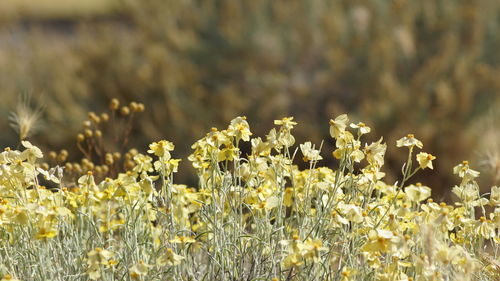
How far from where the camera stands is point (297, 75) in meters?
6.13

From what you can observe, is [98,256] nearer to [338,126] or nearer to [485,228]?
[338,126]

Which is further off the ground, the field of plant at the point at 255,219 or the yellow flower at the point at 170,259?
the field of plant at the point at 255,219

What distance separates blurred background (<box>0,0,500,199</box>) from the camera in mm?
5609

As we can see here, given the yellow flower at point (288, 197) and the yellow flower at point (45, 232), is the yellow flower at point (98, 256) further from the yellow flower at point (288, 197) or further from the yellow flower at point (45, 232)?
the yellow flower at point (288, 197)

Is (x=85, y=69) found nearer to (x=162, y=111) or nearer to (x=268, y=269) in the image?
(x=162, y=111)

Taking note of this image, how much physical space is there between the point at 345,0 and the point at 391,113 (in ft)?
4.18

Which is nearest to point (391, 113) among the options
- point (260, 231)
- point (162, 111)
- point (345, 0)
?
point (345, 0)

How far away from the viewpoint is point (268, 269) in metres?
2.22

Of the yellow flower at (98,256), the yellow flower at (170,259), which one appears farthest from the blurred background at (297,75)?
the yellow flower at (98,256)

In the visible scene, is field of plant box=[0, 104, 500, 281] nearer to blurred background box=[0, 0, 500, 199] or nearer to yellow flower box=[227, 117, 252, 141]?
yellow flower box=[227, 117, 252, 141]

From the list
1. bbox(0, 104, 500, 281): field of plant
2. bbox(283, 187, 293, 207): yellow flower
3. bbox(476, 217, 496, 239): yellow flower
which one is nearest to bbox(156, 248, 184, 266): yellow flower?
bbox(0, 104, 500, 281): field of plant

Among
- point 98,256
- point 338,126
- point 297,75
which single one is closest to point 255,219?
point 338,126

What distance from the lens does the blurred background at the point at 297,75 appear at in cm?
561

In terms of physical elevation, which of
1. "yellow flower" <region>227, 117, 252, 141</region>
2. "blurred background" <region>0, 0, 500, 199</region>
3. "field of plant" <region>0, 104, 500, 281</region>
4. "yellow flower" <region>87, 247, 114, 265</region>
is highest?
"blurred background" <region>0, 0, 500, 199</region>
